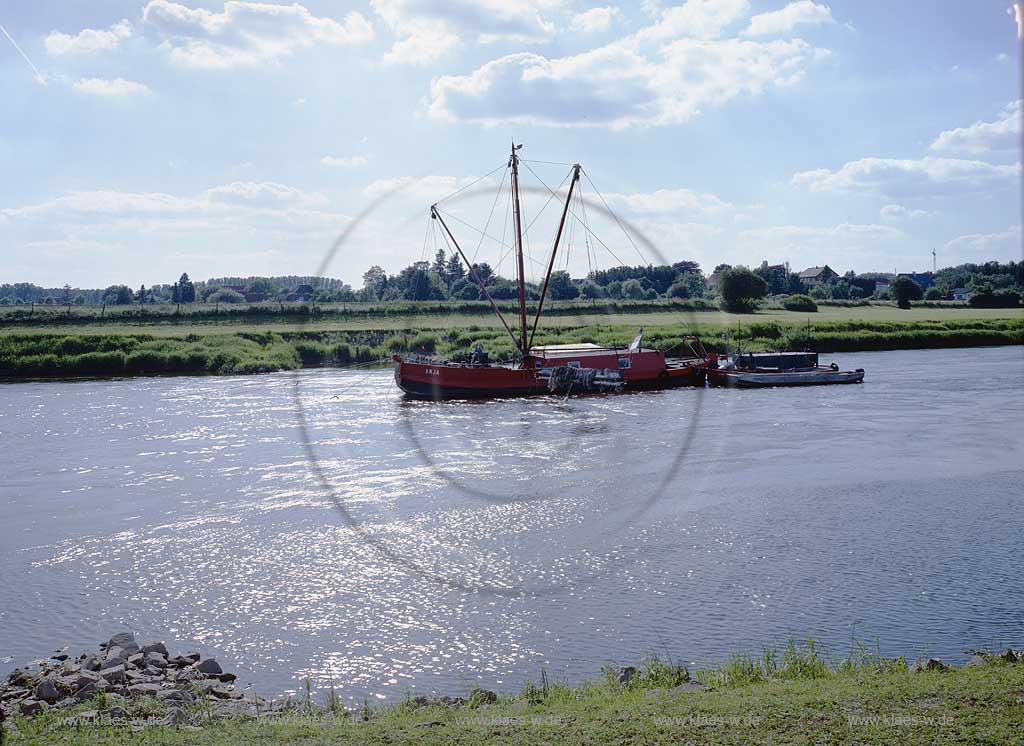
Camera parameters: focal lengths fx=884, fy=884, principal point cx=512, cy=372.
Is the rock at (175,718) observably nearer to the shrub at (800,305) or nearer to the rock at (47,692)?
the rock at (47,692)

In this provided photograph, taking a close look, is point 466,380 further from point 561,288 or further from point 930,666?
point 561,288

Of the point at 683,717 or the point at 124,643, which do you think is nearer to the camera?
the point at 683,717

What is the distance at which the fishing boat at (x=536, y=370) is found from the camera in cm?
6012

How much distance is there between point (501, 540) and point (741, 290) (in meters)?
111

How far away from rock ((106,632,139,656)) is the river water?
136 centimetres

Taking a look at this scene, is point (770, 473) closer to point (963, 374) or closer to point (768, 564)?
point (768, 564)

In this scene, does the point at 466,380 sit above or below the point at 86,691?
above

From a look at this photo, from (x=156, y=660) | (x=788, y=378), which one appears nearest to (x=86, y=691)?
(x=156, y=660)

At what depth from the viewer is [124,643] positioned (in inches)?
601

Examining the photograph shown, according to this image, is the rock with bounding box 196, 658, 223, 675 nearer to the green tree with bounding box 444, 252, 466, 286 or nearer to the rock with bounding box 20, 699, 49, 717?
the rock with bounding box 20, 699, 49, 717

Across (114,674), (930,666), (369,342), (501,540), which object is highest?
(369,342)

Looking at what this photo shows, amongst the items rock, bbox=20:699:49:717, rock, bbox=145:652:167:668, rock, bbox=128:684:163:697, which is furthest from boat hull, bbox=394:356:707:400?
rock, bbox=20:699:49:717

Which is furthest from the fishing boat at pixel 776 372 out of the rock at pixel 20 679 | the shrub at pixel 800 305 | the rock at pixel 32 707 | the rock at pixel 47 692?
the shrub at pixel 800 305

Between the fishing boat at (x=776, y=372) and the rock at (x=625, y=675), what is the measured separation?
5444 cm
